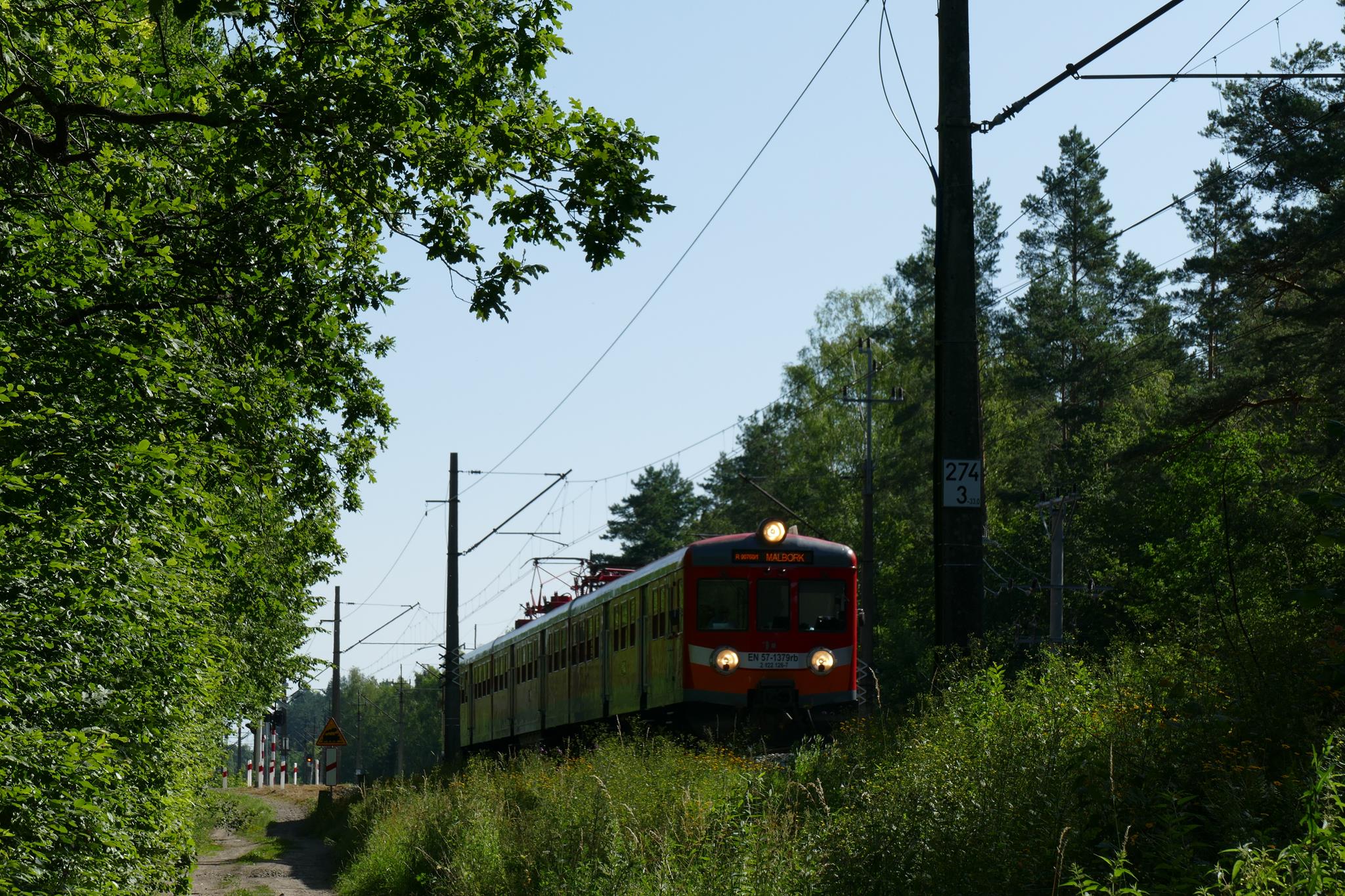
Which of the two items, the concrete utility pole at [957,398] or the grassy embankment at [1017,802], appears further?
the concrete utility pole at [957,398]

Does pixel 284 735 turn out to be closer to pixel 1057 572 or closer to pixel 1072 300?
pixel 1072 300

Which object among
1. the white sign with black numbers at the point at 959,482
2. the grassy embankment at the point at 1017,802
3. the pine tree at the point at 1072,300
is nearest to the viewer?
the grassy embankment at the point at 1017,802

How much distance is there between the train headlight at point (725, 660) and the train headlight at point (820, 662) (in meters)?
1.08

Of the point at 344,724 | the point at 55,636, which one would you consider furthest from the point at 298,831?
the point at 344,724

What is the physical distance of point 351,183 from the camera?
992 cm

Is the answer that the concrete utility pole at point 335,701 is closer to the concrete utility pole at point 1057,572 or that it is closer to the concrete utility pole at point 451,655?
the concrete utility pole at point 451,655

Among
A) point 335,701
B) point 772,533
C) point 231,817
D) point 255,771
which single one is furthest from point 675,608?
point 255,771

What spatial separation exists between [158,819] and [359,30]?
5.86 metres

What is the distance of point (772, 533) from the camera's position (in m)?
18.7

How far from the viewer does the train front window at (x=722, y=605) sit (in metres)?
18.1

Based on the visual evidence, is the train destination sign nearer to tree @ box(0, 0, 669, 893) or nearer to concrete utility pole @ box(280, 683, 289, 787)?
tree @ box(0, 0, 669, 893)

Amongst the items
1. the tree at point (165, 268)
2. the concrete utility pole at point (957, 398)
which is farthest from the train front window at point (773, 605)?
the concrete utility pole at point (957, 398)

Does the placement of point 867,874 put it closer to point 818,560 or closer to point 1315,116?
point 818,560

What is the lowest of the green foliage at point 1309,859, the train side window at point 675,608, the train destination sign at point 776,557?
the green foliage at point 1309,859
